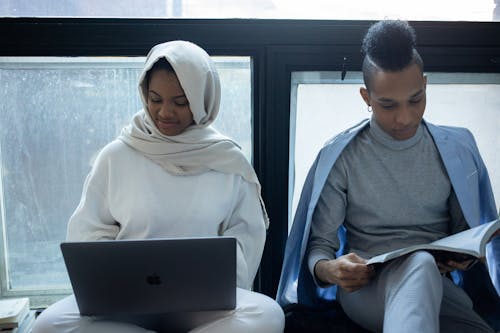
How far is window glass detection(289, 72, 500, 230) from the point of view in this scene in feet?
5.96

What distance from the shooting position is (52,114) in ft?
5.82

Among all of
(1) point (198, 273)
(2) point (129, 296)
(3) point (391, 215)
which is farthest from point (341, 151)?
(2) point (129, 296)

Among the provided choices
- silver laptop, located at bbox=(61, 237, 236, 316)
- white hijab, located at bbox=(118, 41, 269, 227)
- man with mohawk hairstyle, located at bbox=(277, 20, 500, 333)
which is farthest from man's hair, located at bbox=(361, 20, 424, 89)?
silver laptop, located at bbox=(61, 237, 236, 316)

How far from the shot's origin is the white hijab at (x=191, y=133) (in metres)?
1.41

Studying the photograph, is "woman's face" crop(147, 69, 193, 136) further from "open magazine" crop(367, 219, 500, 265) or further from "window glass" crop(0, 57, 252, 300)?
"open magazine" crop(367, 219, 500, 265)

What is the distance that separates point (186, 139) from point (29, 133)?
2.04ft

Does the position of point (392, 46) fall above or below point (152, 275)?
above

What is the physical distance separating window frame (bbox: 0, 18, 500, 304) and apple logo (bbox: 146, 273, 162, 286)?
2.24 feet

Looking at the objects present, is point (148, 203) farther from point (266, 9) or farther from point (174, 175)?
point (266, 9)

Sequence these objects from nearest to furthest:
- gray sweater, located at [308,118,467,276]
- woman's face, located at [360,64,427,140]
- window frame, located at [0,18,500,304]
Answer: woman's face, located at [360,64,427,140] < gray sweater, located at [308,118,467,276] < window frame, located at [0,18,500,304]

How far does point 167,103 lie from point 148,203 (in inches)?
10.6

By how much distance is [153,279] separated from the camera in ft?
3.90

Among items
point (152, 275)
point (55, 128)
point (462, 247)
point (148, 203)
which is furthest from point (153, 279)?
point (55, 128)

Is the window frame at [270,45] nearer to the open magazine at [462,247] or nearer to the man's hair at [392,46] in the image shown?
the man's hair at [392,46]
